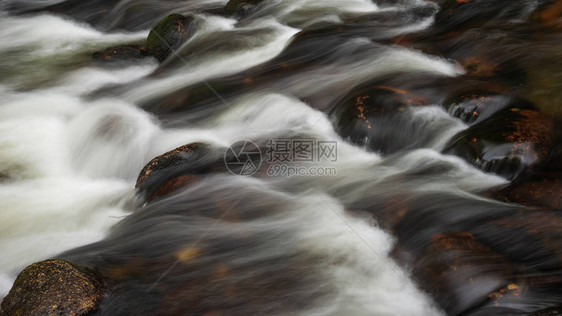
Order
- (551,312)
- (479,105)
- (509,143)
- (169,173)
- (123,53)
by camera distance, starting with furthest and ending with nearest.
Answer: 1. (123,53)
2. (479,105)
3. (169,173)
4. (509,143)
5. (551,312)

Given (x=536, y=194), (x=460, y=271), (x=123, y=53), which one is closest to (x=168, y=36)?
(x=123, y=53)

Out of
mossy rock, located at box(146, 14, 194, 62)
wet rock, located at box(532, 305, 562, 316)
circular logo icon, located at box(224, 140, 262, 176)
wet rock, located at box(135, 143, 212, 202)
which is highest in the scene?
wet rock, located at box(532, 305, 562, 316)

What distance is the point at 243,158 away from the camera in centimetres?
549

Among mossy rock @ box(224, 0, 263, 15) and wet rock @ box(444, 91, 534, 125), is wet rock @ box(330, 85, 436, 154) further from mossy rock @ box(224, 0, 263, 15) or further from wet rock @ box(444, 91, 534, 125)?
mossy rock @ box(224, 0, 263, 15)

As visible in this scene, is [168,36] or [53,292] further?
[168,36]

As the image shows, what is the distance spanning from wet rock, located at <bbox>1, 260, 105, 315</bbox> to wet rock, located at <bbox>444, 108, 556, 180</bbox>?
122 inches

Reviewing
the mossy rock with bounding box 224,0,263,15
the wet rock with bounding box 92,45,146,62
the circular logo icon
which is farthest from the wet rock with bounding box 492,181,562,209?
the mossy rock with bounding box 224,0,263,15

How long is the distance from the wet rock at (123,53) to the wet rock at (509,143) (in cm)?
501

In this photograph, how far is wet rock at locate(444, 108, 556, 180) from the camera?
447 centimetres

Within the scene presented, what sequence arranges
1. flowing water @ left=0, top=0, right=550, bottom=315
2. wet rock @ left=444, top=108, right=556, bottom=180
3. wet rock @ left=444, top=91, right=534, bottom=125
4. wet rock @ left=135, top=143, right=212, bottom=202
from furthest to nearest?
wet rock @ left=444, top=91, right=534, bottom=125, wet rock @ left=135, top=143, right=212, bottom=202, wet rock @ left=444, top=108, right=556, bottom=180, flowing water @ left=0, top=0, right=550, bottom=315

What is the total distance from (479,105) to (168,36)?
4820 mm

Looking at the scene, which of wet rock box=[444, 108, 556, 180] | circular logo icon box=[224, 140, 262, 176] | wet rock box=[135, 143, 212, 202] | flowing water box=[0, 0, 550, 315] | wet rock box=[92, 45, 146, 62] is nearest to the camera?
flowing water box=[0, 0, 550, 315]

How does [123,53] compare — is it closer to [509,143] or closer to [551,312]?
[509,143]

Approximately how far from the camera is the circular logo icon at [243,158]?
529 cm
